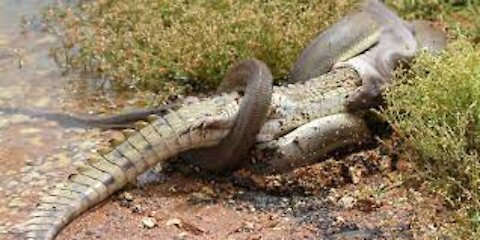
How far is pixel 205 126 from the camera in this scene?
4.77 meters

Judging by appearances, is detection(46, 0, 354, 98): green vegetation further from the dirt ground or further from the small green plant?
the small green plant

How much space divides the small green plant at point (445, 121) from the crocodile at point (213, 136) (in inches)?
16.1

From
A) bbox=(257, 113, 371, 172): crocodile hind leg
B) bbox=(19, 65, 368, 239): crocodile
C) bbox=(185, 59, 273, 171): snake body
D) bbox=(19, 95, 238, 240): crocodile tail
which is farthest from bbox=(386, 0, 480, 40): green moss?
bbox=(19, 95, 238, 240): crocodile tail

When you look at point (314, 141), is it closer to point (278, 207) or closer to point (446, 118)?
point (278, 207)

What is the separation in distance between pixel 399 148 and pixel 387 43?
0.92 meters

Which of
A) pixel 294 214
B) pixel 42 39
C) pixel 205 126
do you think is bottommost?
pixel 294 214

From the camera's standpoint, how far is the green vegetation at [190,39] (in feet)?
18.9

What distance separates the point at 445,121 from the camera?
4.42 m

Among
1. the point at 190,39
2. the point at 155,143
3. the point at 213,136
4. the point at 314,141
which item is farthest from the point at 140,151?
the point at 190,39

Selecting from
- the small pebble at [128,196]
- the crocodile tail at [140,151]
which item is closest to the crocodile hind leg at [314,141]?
the crocodile tail at [140,151]

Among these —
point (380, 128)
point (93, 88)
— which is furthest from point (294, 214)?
point (93, 88)

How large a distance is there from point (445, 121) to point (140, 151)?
1.34m

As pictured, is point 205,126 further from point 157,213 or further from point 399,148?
point 399,148

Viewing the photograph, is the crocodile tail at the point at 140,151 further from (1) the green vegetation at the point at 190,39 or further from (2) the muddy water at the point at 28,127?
(1) the green vegetation at the point at 190,39
